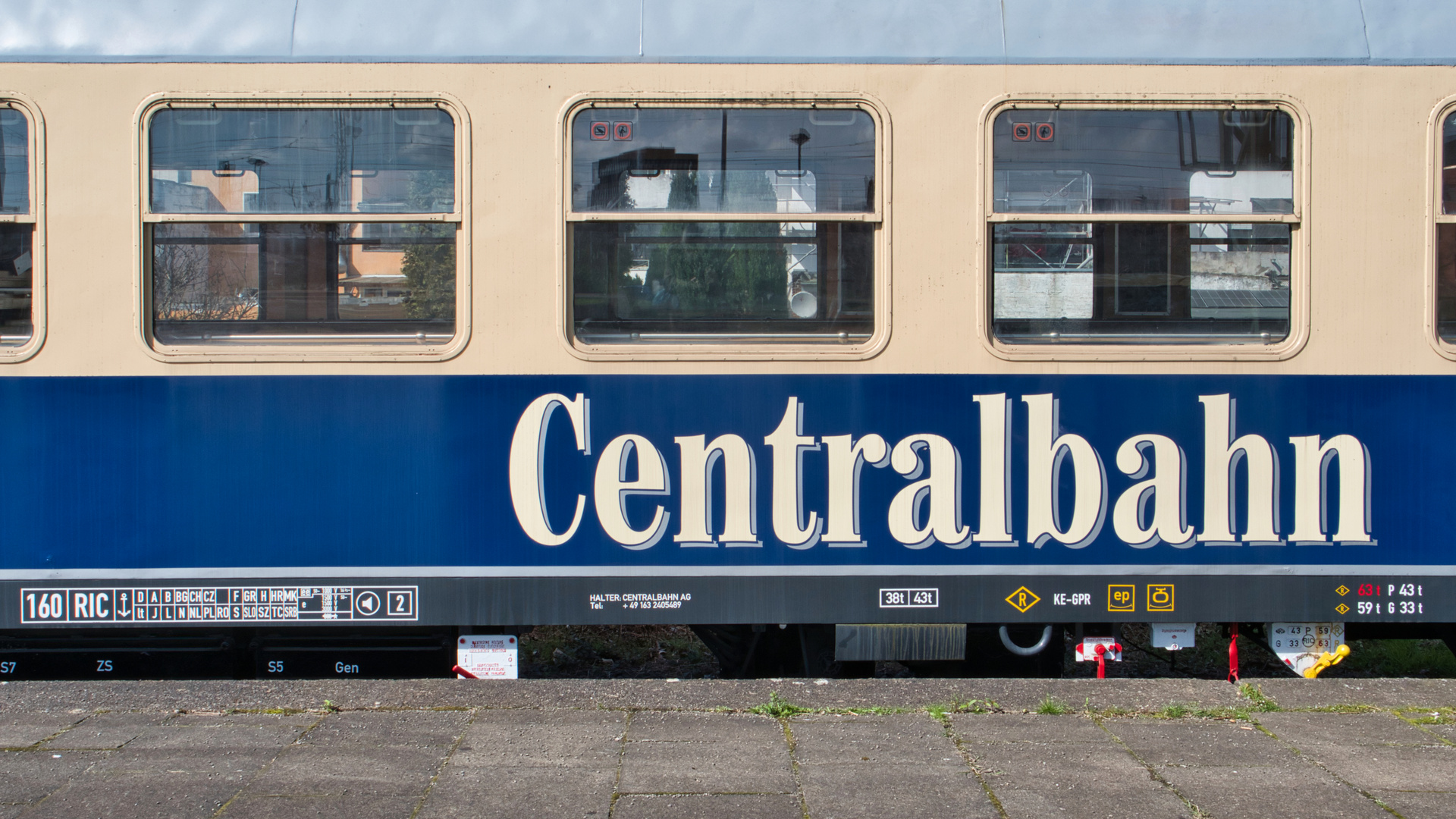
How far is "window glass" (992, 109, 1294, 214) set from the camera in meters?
4.09

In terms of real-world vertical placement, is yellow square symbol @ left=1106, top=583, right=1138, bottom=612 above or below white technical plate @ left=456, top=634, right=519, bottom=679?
above

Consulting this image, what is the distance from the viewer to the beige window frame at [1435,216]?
4.08m

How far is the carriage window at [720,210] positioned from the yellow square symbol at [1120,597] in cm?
135

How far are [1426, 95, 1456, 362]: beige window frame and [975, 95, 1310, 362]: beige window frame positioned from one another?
439 millimetres

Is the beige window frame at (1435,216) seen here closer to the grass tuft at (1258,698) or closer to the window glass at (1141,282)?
the window glass at (1141,282)

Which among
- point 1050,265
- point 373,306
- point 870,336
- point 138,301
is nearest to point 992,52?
point 1050,265

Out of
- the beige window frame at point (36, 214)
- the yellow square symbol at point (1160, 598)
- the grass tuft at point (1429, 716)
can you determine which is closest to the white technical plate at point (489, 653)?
the beige window frame at point (36, 214)

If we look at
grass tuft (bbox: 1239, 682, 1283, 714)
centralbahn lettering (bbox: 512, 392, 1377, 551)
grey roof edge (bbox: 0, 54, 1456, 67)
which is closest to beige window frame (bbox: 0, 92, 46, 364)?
grey roof edge (bbox: 0, 54, 1456, 67)

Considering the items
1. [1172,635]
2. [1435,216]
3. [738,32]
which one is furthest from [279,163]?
[1435,216]

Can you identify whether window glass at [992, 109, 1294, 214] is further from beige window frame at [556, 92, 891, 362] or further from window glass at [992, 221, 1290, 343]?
beige window frame at [556, 92, 891, 362]

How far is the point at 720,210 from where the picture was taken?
405 centimetres

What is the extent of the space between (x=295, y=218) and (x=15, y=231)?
40.2 inches

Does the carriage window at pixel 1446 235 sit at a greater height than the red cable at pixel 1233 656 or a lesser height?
greater

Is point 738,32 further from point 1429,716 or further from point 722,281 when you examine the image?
point 1429,716
